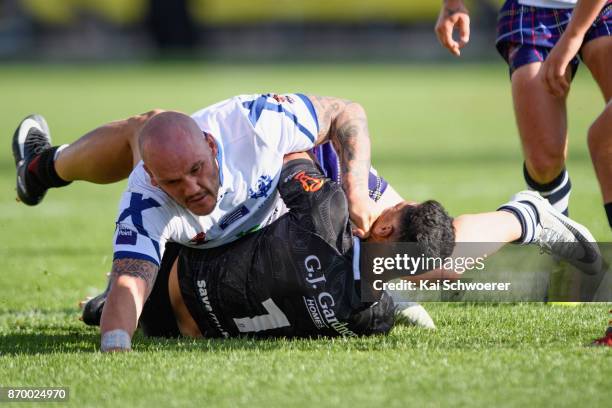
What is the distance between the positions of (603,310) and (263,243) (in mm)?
1729

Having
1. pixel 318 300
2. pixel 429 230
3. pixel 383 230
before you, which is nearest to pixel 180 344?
pixel 318 300

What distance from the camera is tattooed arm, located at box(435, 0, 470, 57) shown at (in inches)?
232

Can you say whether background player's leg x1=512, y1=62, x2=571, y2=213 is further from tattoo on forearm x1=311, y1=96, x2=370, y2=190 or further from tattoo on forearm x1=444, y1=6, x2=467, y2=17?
tattoo on forearm x1=311, y1=96, x2=370, y2=190

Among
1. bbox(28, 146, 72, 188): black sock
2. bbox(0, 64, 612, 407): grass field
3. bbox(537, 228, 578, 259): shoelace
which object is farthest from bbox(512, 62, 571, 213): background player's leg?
bbox(28, 146, 72, 188): black sock

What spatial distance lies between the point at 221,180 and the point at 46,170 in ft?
6.50

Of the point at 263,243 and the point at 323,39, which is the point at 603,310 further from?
the point at 323,39

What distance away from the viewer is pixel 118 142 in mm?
5855

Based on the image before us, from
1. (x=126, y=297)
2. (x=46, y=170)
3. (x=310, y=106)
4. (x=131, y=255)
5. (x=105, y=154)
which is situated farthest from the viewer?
(x=46, y=170)

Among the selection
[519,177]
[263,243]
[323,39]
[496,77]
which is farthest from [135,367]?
[323,39]

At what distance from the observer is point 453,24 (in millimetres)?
5945

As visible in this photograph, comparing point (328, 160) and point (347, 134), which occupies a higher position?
point (347, 134)

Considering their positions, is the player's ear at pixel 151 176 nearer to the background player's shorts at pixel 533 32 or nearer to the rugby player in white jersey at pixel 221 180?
the rugby player in white jersey at pixel 221 180

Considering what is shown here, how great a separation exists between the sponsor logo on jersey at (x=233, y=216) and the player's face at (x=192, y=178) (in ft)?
0.63

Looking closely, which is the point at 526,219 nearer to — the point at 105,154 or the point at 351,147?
the point at 351,147
